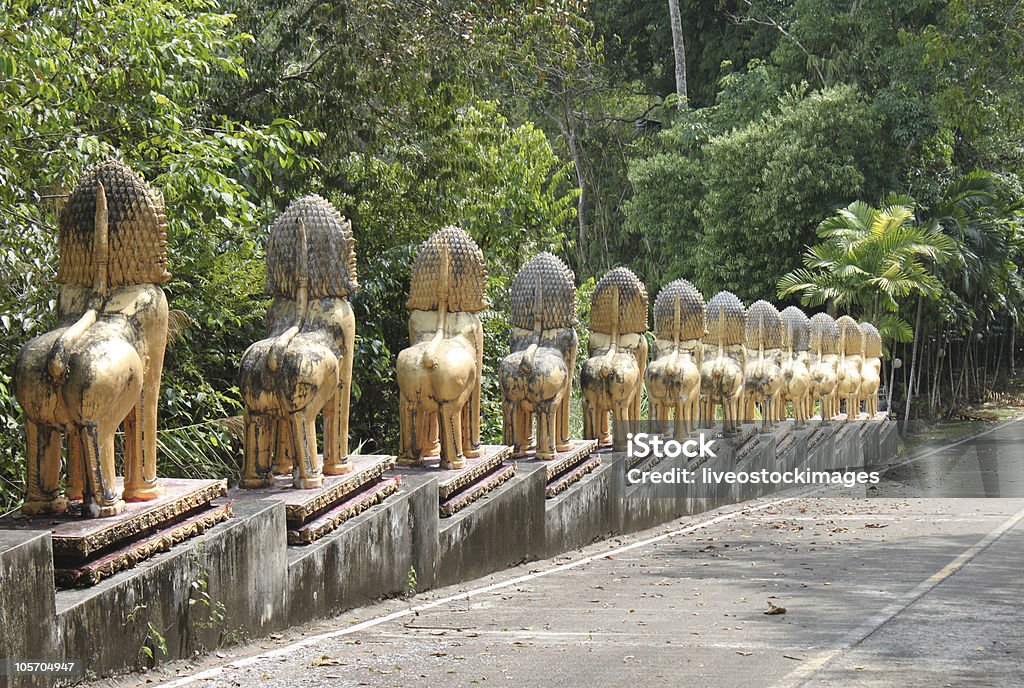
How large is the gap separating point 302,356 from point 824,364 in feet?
43.5

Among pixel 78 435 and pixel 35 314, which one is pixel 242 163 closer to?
pixel 35 314

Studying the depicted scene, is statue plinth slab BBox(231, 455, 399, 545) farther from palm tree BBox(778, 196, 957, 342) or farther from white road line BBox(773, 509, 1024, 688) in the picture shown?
palm tree BBox(778, 196, 957, 342)

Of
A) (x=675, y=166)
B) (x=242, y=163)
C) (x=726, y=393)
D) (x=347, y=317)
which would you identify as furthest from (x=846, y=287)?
(x=347, y=317)

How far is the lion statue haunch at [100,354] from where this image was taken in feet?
17.4

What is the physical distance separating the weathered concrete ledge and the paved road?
0.14 m

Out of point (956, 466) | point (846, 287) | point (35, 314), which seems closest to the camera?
point (35, 314)

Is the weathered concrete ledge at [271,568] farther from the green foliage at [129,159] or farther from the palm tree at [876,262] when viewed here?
the palm tree at [876,262]

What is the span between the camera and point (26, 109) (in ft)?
27.5

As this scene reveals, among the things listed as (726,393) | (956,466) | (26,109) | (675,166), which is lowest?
(956,466)

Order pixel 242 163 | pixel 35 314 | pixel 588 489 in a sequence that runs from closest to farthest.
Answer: pixel 35 314 < pixel 588 489 < pixel 242 163

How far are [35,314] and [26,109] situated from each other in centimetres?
142

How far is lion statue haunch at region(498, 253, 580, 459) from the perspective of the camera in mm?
10078

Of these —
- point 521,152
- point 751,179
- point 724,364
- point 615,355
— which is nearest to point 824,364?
point 724,364

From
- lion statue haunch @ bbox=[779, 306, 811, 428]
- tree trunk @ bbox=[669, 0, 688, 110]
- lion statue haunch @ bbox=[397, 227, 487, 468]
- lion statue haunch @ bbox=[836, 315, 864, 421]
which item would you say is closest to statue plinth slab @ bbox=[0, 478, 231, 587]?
lion statue haunch @ bbox=[397, 227, 487, 468]
